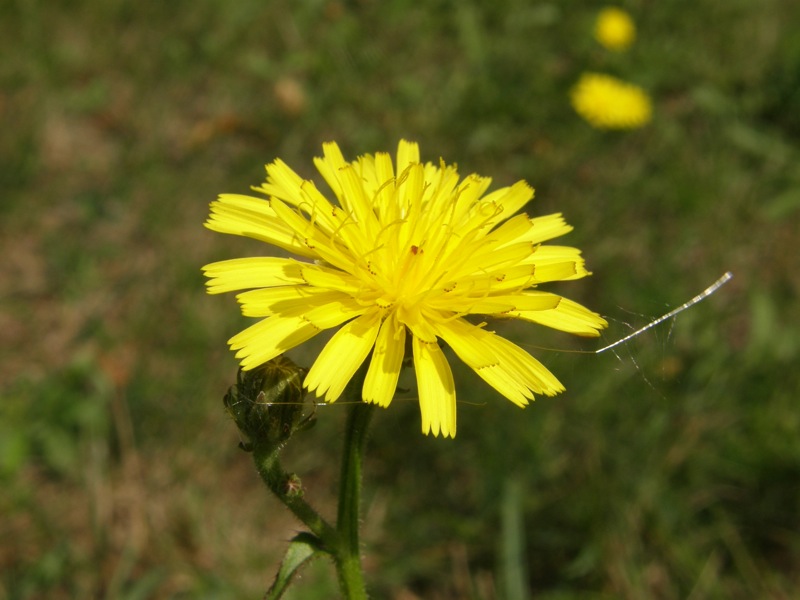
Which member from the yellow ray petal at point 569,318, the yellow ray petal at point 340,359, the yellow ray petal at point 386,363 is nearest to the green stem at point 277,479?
the yellow ray petal at point 340,359

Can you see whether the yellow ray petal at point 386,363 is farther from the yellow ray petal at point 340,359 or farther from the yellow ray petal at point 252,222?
the yellow ray petal at point 252,222

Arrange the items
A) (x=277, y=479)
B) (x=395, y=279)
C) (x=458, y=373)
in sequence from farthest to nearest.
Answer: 1. (x=458, y=373)
2. (x=395, y=279)
3. (x=277, y=479)

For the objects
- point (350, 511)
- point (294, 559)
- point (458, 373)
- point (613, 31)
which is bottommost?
point (294, 559)

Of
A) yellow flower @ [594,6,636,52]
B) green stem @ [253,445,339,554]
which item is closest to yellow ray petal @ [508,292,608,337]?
green stem @ [253,445,339,554]

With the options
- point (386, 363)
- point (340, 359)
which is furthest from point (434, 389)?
point (340, 359)

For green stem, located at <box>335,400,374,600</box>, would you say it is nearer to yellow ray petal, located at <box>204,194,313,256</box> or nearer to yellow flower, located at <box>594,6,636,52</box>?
yellow ray petal, located at <box>204,194,313,256</box>

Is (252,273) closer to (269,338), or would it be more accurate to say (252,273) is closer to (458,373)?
(269,338)
